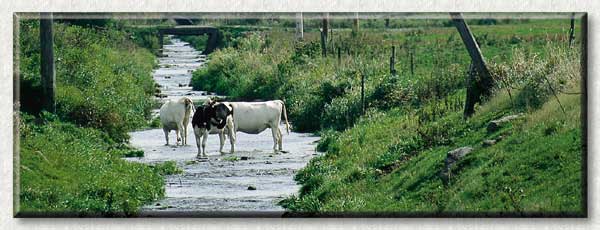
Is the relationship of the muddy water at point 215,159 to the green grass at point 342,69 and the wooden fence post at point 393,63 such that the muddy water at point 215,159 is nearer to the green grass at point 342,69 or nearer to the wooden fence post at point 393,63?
the green grass at point 342,69

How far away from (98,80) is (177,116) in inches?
45.0

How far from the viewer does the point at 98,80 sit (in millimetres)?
15898

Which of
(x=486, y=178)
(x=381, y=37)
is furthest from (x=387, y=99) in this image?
(x=486, y=178)

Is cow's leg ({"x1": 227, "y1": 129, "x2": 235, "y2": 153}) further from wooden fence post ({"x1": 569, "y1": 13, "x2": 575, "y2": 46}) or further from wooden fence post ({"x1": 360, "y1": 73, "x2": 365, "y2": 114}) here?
wooden fence post ({"x1": 569, "y1": 13, "x2": 575, "y2": 46})

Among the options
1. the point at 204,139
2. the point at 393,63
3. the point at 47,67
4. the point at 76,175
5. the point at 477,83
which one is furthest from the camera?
the point at 393,63

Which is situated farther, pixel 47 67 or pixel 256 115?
pixel 256 115

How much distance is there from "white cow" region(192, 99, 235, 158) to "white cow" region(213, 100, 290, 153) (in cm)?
5

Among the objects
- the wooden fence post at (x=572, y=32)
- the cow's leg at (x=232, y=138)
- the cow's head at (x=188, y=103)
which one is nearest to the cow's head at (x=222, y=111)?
the cow's leg at (x=232, y=138)

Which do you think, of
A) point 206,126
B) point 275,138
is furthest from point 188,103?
point 275,138

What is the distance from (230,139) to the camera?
585 inches

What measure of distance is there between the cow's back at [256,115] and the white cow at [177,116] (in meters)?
0.45

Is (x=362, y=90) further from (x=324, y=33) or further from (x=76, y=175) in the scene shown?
(x=76, y=175)
